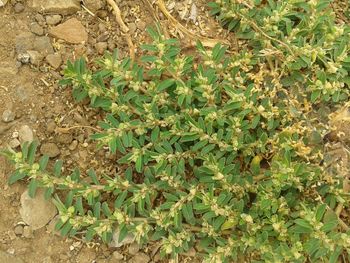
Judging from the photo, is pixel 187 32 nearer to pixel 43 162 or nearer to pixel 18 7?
pixel 18 7

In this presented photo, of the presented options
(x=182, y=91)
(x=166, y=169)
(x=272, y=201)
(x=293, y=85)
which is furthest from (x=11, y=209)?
(x=293, y=85)

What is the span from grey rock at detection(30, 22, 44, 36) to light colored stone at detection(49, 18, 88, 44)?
49 millimetres

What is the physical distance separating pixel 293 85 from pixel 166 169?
828 mm

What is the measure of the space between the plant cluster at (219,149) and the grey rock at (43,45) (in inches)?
9.3

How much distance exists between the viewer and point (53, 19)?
10.8ft

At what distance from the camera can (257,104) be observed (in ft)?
10.0

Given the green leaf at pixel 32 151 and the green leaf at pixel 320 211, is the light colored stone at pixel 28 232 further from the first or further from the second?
the green leaf at pixel 320 211

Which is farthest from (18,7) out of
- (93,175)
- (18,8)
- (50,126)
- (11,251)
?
(11,251)

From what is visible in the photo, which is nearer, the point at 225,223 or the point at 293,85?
the point at 225,223

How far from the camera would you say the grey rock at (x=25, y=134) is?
308cm

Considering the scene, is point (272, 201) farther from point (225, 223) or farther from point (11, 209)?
point (11, 209)

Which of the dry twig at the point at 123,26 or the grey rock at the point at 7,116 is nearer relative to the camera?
the grey rock at the point at 7,116

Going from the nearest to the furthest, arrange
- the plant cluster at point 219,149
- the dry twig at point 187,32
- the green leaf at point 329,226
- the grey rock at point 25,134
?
the green leaf at point 329,226, the plant cluster at point 219,149, the grey rock at point 25,134, the dry twig at point 187,32

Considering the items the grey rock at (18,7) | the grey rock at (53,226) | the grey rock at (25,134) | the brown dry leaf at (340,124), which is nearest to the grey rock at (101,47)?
the grey rock at (18,7)
